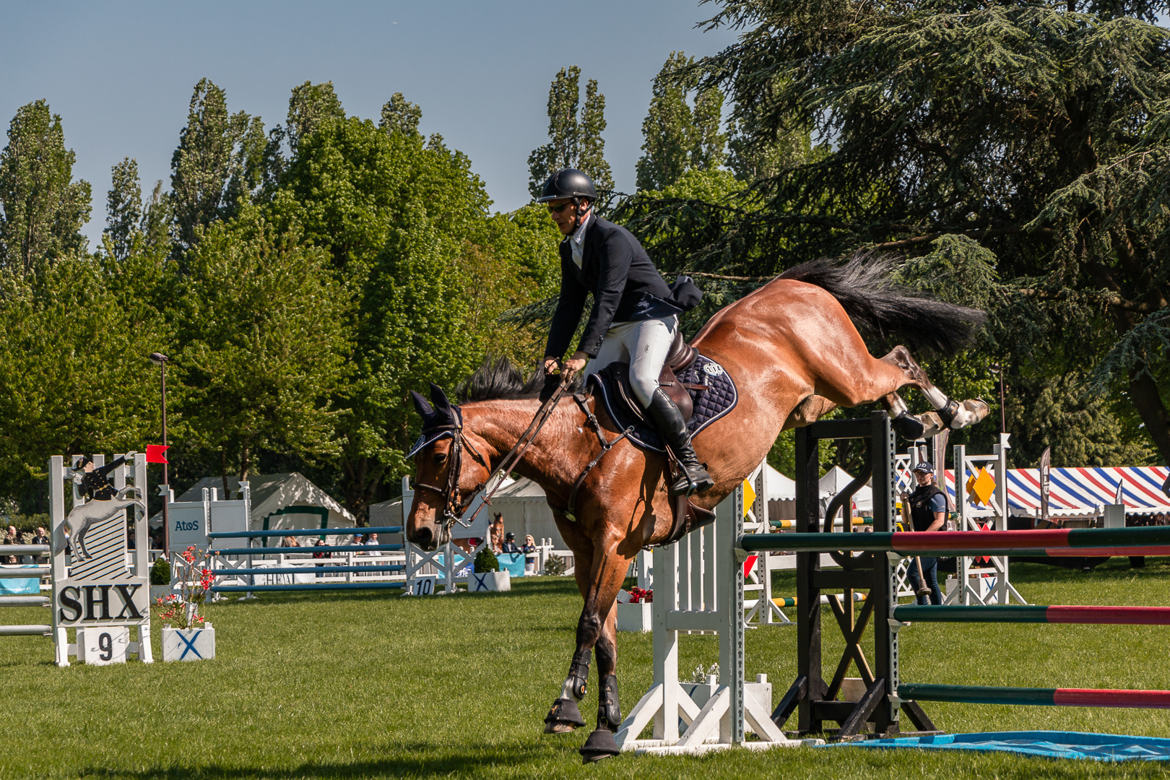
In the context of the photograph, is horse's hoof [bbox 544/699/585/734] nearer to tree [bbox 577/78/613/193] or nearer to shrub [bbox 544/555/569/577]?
shrub [bbox 544/555/569/577]

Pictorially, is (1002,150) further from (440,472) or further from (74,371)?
(74,371)

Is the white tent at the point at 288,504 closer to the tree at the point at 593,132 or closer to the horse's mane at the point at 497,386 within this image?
the tree at the point at 593,132

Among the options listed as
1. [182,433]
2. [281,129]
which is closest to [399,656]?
[182,433]

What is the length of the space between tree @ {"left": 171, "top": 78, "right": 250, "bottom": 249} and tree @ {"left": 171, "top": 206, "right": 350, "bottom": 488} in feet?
39.1

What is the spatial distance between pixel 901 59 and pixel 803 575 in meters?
14.1

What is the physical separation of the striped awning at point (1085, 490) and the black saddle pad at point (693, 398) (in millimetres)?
30822

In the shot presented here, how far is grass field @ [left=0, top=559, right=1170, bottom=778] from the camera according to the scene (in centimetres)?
581

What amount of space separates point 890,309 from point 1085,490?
Answer: 3366cm

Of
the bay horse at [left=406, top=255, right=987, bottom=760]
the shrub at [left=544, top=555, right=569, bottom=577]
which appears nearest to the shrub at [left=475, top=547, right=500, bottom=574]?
the shrub at [left=544, top=555, right=569, bottom=577]

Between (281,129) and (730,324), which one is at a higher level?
(281,129)

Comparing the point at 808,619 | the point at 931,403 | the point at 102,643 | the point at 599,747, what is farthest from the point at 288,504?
the point at 599,747

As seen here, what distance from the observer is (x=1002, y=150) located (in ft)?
71.4

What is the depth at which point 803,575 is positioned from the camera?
6.72 metres

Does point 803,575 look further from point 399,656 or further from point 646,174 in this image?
point 646,174
